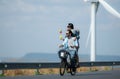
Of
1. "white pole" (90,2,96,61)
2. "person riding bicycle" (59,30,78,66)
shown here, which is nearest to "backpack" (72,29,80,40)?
"person riding bicycle" (59,30,78,66)

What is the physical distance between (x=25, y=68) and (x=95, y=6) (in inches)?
515

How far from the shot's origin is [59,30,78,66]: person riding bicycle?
744 inches

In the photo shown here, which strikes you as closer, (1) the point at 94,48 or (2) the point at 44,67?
(2) the point at 44,67

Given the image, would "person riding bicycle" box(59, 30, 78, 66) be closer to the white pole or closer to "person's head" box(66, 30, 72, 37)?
"person's head" box(66, 30, 72, 37)

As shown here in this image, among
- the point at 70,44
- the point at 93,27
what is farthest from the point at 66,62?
the point at 93,27

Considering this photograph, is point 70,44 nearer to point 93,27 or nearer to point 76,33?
point 76,33

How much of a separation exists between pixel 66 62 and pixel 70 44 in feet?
2.26

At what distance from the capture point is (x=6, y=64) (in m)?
21.2

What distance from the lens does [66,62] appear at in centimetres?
1914

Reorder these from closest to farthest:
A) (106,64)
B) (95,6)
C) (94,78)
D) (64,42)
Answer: (94,78) < (64,42) < (106,64) < (95,6)

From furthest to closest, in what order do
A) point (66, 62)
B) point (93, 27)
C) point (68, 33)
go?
point (93, 27)
point (66, 62)
point (68, 33)

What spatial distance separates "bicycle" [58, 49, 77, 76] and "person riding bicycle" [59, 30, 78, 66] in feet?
0.59

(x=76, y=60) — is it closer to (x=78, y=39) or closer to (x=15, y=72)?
(x=78, y=39)

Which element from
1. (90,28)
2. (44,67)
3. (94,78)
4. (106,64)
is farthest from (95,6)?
(94,78)
